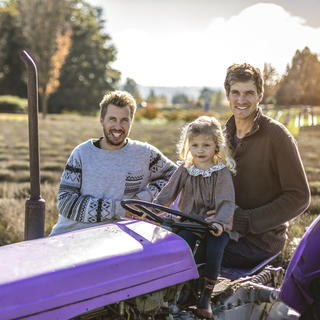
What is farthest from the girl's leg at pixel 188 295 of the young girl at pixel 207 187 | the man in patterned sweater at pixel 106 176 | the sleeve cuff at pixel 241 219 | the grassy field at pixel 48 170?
the grassy field at pixel 48 170

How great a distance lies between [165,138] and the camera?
1371cm

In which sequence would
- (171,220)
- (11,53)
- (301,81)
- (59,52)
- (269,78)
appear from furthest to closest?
(11,53)
(59,52)
(301,81)
(269,78)
(171,220)

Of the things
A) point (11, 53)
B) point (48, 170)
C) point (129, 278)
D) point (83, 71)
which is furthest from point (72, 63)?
point (129, 278)

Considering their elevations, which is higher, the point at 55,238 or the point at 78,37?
the point at 78,37

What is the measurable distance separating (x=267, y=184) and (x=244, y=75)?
0.71m

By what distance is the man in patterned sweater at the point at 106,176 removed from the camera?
11.4 ft

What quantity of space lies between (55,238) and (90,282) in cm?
41

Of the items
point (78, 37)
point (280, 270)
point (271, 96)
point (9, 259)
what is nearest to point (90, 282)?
point (9, 259)

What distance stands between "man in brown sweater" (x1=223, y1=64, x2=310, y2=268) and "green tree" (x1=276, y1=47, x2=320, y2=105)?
1.96 metres

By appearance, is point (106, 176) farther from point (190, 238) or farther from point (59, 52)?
point (59, 52)

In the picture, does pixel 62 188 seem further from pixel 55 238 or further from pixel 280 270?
pixel 280 270

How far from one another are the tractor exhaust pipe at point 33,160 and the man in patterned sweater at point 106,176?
163 millimetres

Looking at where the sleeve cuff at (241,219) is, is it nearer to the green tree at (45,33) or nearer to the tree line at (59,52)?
the tree line at (59,52)

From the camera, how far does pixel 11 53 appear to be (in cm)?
4006
